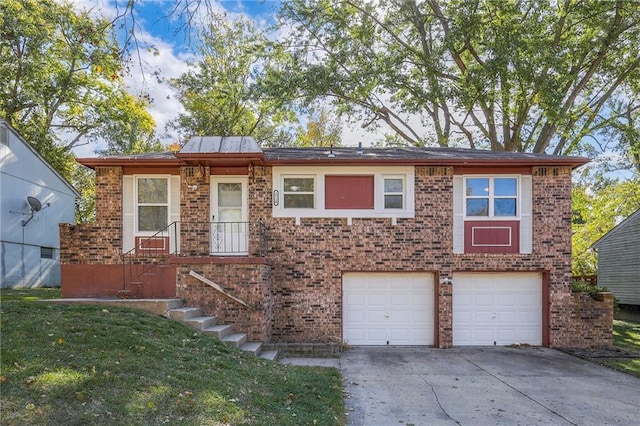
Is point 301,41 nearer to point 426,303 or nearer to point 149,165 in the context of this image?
point 149,165

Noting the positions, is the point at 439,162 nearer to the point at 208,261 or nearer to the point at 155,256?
the point at 208,261

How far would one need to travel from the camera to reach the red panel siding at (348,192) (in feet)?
35.2

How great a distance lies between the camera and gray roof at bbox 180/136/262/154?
9.95 m

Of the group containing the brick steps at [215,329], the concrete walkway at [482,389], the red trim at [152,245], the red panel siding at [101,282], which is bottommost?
the concrete walkway at [482,389]

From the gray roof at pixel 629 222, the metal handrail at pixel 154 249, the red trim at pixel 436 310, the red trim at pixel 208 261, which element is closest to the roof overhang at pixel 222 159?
the metal handrail at pixel 154 249

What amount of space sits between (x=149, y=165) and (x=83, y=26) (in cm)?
570

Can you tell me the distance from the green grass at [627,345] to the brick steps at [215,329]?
7292 mm

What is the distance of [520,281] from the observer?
10875mm

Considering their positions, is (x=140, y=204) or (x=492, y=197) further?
(x=492, y=197)

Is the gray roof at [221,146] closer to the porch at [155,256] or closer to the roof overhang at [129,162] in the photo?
the roof overhang at [129,162]

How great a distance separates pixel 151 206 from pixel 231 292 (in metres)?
3.34

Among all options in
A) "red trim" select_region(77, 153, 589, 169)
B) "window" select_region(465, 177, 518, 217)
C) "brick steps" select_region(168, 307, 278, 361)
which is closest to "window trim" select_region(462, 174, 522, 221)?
"window" select_region(465, 177, 518, 217)

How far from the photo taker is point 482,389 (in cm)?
709

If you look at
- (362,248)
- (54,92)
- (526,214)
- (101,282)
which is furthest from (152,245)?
(54,92)
